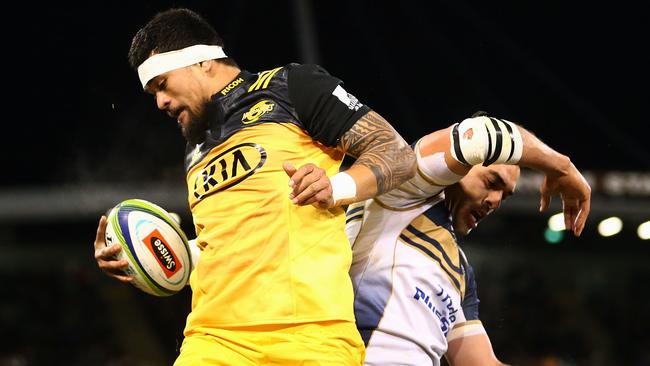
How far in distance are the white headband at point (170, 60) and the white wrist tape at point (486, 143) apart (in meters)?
0.86

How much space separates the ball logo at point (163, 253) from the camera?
127 inches

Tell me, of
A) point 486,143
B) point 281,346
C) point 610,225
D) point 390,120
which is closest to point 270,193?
point 281,346

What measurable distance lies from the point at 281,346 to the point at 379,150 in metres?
0.64

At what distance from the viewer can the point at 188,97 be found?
9.76 feet

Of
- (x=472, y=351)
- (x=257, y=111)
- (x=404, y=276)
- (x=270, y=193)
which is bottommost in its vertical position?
(x=472, y=351)

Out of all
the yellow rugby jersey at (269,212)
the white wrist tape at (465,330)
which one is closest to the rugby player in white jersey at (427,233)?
the white wrist tape at (465,330)

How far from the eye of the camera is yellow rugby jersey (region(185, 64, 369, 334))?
8.81 ft

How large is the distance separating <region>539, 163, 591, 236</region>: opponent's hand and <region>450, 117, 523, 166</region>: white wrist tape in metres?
0.23

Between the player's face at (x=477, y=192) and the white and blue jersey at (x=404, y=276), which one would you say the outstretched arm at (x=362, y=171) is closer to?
the white and blue jersey at (x=404, y=276)

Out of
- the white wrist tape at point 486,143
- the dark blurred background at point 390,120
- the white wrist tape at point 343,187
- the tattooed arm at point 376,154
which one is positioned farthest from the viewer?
the dark blurred background at point 390,120

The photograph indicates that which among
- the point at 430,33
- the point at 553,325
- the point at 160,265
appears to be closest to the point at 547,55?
the point at 430,33

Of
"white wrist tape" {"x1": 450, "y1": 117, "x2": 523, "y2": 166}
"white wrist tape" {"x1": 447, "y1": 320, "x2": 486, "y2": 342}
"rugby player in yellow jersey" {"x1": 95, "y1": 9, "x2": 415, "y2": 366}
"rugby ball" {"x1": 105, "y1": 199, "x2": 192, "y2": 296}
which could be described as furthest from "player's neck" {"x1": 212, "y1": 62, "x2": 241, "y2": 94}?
"white wrist tape" {"x1": 447, "y1": 320, "x2": 486, "y2": 342}

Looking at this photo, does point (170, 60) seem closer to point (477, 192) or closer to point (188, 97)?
point (188, 97)

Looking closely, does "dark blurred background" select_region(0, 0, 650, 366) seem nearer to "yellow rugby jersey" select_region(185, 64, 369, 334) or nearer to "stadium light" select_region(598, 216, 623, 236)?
"stadium light" select_region(598, 216, 623, 236)
